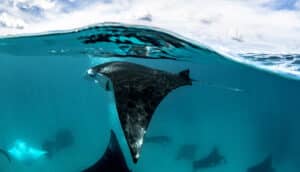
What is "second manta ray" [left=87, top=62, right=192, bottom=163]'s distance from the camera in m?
4.33

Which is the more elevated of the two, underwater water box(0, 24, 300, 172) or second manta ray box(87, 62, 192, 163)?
second manta ray box(87, 62, 192, 163)

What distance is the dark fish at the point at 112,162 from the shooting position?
6359 millimetres

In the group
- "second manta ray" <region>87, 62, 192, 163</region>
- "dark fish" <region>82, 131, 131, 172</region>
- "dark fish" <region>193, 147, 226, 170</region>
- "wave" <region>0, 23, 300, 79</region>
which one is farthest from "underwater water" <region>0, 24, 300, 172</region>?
"dark fish" <region>193, 147, 226, 170</region>

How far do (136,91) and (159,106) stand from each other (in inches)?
471

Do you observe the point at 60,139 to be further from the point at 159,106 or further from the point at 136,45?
the point at 136,45

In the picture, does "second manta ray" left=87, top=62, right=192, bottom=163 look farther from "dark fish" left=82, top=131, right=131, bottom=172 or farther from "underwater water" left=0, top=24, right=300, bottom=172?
"underwater water" left=0, top=24, right=300, bottom=172

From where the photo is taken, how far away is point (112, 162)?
6641mm

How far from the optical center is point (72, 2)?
920cm

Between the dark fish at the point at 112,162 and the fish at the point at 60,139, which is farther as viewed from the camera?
the fish at the point at 60,139

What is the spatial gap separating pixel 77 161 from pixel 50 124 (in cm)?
1718

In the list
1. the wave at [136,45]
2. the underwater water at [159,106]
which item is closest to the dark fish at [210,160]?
the underwater water at [159,106]

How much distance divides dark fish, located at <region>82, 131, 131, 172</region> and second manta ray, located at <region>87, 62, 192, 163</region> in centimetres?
165

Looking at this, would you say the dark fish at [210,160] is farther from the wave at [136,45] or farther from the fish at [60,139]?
the fish at [60,139]

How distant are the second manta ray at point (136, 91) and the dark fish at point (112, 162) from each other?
165 cm
